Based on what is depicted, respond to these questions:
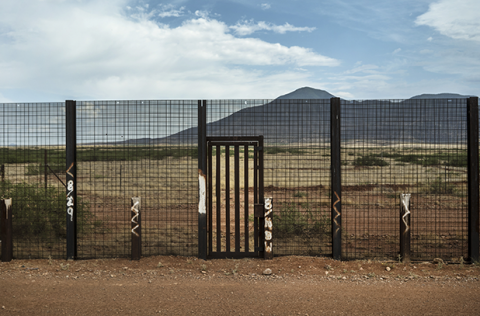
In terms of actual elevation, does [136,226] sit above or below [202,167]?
below

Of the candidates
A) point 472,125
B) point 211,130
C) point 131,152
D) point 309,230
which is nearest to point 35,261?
point 131,152

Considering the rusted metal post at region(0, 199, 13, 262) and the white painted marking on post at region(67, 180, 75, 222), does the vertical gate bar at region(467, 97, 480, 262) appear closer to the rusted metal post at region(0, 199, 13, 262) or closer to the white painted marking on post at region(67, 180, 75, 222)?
the white painted marking on post at region(67, 180, 75, 222)

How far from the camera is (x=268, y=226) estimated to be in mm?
6414

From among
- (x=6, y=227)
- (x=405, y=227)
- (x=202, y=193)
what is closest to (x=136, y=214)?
(x=202, y=193)

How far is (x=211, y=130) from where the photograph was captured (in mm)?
6523

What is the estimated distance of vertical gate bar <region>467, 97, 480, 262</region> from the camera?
655 cm

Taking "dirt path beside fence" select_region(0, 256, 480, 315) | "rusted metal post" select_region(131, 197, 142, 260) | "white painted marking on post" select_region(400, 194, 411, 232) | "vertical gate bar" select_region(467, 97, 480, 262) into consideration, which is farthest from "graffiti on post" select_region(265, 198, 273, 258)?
"vertical gate bar" select_region(467, 97, 480, 262)

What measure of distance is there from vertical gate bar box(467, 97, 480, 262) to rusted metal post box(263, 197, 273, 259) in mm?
4031

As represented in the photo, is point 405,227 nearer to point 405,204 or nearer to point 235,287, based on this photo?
point 405,204

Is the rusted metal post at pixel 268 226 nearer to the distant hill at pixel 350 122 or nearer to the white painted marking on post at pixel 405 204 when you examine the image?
the distant hill at pixel 350 122

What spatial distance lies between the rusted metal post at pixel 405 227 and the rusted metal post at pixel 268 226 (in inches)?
103

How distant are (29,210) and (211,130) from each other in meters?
4.98

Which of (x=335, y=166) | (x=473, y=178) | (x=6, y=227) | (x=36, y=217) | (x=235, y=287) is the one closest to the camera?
(x=235, y=287)

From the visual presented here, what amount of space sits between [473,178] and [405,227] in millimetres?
1730
